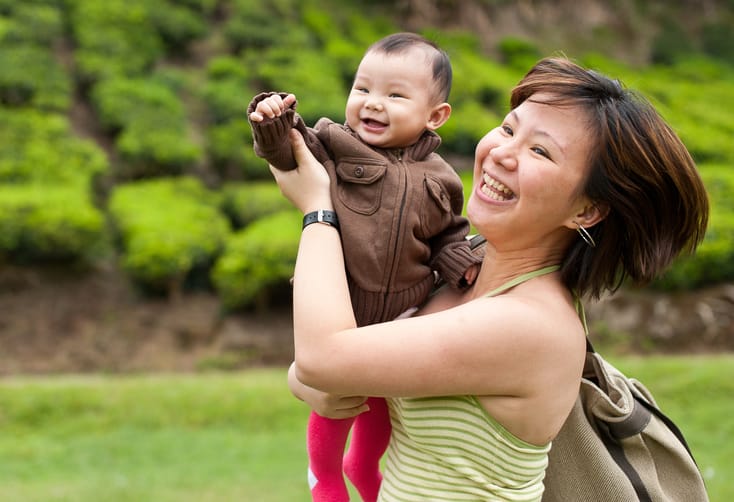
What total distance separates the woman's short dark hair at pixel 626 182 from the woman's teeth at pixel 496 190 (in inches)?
5.7

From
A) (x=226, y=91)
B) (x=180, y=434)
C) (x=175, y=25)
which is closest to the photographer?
(x=180, y=434)

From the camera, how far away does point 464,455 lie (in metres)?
1.76

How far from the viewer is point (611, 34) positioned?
40.9 ft

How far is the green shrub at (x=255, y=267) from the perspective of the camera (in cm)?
662

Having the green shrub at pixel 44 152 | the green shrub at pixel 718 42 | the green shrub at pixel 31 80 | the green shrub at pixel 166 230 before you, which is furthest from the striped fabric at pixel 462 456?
the green shrub at pixel 718 42

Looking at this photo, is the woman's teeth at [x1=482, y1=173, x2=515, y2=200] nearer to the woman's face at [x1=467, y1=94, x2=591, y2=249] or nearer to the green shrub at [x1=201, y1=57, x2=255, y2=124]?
the woman's face at [x1=467, y1=94, x2=591, y2=249]

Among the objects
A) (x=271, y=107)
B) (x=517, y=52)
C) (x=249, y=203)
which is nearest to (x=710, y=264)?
(x=249, y=203)

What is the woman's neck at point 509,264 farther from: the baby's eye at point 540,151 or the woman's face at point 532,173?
the baby's eye at point 540,151

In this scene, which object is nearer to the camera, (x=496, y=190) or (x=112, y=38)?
(x=496, y=190)

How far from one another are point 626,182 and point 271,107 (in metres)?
0.69

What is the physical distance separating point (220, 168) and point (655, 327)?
13.3 feet

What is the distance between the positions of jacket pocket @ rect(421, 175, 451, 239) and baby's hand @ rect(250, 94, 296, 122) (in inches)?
13.5

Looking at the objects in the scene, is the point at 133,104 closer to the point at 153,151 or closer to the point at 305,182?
the point at 153,151

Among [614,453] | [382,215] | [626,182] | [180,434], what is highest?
[626,182]
